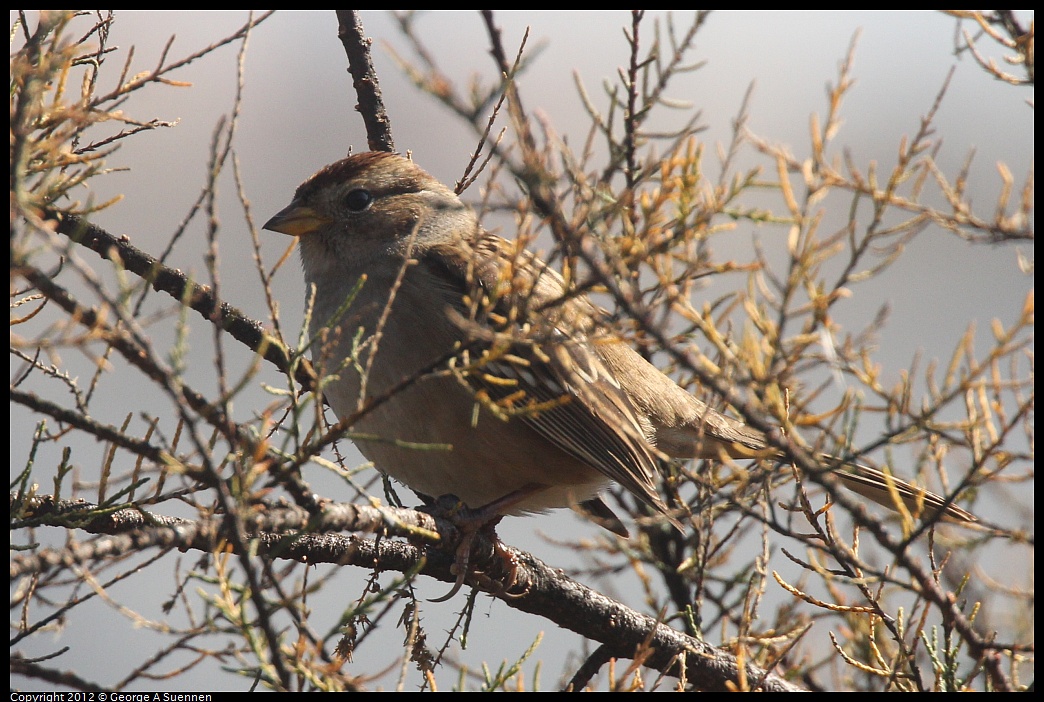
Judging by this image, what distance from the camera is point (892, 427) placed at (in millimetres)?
1883

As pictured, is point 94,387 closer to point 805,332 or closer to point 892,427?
point 805,332

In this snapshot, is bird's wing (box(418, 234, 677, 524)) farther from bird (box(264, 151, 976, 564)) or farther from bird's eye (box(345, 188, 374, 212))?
bird's eye (box(345, 188, 374, 212))

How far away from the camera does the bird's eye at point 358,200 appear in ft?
13.7

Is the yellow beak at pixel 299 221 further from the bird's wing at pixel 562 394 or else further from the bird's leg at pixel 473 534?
the bird's leg at pixel 473 534

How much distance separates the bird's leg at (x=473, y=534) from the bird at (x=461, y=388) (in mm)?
31

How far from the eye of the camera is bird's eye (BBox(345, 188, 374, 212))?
4.18 m

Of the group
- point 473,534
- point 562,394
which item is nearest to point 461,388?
point 562,394

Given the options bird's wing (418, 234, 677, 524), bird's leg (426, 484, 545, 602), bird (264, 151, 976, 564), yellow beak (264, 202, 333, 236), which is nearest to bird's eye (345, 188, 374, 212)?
bird (264, 151, 976, 564)

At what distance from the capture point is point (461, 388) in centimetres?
334

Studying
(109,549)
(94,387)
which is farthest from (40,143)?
(109,549)

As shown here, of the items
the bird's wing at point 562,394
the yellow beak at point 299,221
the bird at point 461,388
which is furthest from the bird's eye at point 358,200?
the bird's wing at point 562,394

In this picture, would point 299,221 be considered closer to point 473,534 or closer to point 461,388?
point 461,388

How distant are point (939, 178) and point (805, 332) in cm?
58

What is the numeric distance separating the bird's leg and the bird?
3 centimetres
